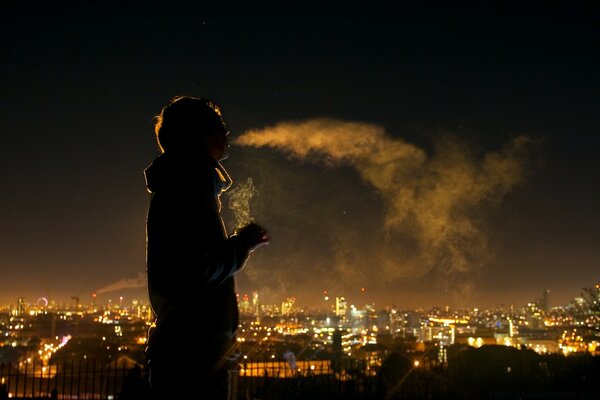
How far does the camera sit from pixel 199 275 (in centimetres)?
207

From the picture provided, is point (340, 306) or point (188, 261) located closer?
point (188, 261)

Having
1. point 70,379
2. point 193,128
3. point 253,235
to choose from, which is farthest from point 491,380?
point 193,128

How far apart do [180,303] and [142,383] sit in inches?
402

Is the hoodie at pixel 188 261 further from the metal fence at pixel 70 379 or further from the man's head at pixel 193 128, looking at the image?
the metal fence at pixel 70 379

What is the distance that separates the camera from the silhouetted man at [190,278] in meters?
2.09

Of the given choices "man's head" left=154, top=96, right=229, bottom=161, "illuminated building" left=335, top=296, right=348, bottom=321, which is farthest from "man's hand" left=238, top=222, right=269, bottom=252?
"illuminated building" left=335, top=296, right=348, bottom=321

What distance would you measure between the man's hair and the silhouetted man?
0.39 feet

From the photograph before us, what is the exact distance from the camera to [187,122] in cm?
239

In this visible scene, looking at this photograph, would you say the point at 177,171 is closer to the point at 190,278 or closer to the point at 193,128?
the point at 193,128

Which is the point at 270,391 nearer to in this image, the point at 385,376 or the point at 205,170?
the point at 385,376

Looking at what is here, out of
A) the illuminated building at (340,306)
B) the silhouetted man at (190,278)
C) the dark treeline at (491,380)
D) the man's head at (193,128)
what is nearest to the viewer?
the silhouetted man at (190,278)

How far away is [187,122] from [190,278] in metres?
0.75

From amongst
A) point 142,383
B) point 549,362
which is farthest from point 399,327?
point 142,383

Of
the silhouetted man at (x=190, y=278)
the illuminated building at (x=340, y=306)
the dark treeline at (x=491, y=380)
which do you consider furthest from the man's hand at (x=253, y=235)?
the illuminated building at (x=340, y=306)
